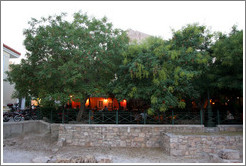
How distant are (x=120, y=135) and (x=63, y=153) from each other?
10.4 ft

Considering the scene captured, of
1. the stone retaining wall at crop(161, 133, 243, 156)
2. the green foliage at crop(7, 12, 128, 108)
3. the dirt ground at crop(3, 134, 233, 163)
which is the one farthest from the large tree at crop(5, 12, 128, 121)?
the stone retaining wall at crop(161, 133, 243, 156)

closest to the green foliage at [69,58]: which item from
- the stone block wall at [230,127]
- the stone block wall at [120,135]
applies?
the stone block wall at [120,135]

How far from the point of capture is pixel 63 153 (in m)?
9.06

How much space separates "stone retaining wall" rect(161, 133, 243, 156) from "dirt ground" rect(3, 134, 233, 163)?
0.40m

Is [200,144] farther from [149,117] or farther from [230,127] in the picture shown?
[149,117]

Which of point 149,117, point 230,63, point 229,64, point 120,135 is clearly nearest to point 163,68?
point 230,63

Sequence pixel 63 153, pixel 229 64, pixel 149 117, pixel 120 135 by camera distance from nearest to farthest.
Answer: pixel 63 153 → pixel 229 64 → pixel 120 135 → pixel 149 117

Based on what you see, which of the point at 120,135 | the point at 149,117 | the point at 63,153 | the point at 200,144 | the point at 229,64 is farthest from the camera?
the point at 149,117

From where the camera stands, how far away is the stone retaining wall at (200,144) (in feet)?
28.6

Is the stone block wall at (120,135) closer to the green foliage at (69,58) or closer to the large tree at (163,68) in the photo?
the large tree at (163,68)

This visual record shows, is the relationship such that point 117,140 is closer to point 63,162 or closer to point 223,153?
point 63,162

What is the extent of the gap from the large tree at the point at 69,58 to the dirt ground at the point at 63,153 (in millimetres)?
2616

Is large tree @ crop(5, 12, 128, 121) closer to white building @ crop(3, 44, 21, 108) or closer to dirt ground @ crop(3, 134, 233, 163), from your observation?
dirt ground @ crop(3, 134, 233, 163)

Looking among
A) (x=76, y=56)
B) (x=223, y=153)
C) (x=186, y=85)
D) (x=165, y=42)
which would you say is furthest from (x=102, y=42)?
(x=223, y=153)
